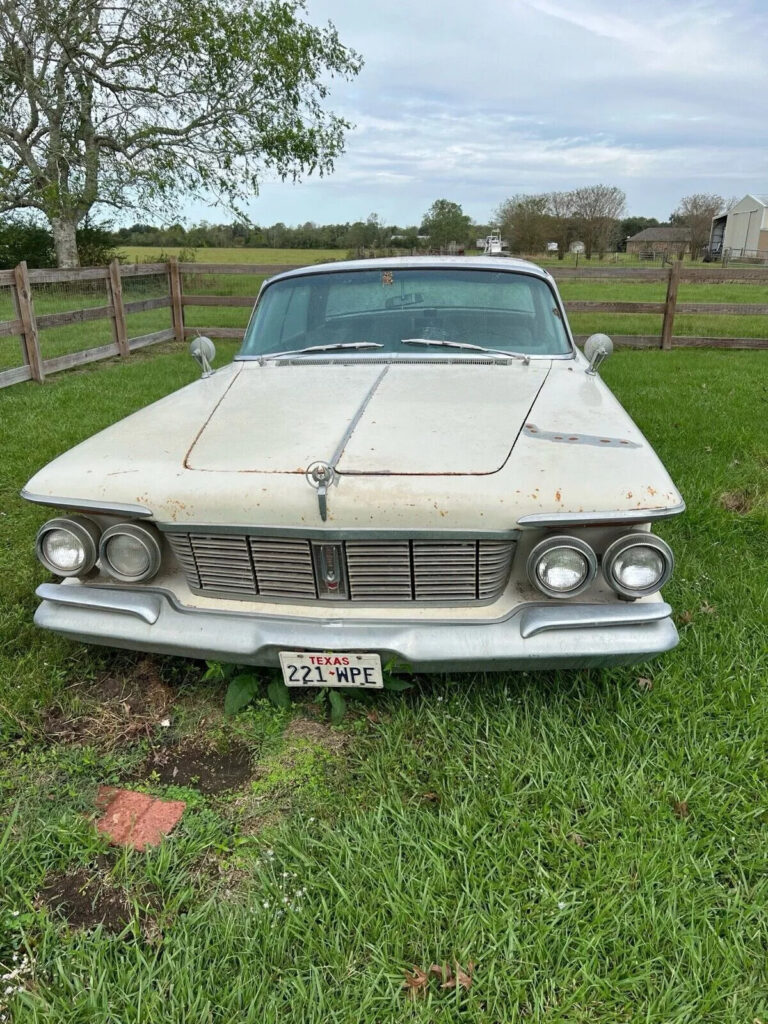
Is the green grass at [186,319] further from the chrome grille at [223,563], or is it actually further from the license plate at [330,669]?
the license plate at [330,669]

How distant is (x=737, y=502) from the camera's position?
4422 millimetres

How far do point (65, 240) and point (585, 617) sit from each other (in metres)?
19.9

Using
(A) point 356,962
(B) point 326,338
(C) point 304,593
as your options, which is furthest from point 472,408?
(A) point 356,962

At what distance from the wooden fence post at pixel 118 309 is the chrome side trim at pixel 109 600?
880 centimetres

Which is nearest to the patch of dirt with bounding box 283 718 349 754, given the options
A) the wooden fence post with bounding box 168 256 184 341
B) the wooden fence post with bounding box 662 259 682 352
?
the wooden fence post with bounding box 662 259 682 352

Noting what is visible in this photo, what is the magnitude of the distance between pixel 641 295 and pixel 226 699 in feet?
55.6

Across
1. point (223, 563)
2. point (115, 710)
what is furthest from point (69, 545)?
point (115, 710)

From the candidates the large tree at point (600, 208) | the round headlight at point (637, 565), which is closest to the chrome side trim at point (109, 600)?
the round headlight at point (637, 565)

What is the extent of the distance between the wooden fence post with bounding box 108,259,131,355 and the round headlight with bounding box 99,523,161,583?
29.0 ft

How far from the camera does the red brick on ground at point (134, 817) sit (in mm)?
2111

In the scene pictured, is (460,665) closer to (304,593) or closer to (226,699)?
(304,593)

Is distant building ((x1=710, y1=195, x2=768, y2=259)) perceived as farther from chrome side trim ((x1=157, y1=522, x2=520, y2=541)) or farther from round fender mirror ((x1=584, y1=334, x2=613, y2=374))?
chrome side trim ((x1=157, y1=522, x2=520, y2=541))

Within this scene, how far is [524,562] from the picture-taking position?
2299mm

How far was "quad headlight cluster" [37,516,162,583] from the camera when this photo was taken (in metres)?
2.37
